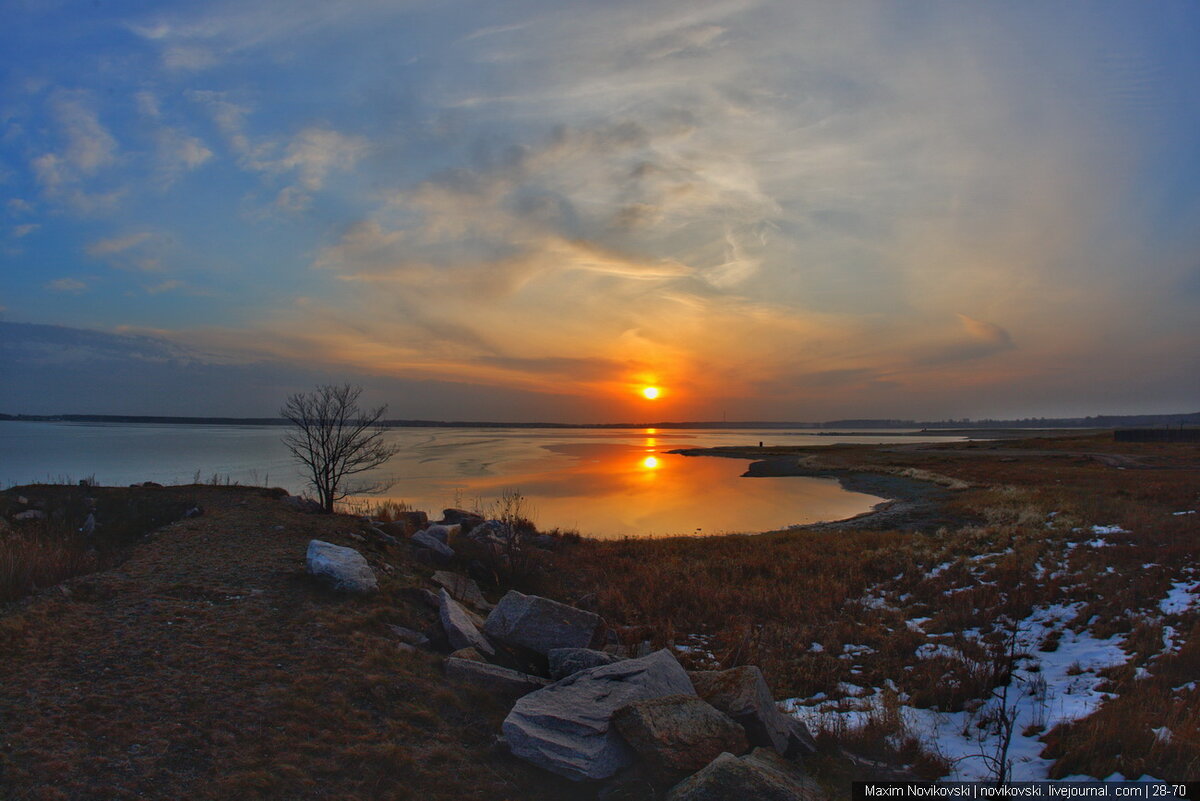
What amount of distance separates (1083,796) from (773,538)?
15419mm

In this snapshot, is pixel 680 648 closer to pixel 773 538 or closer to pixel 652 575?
pixel 652 575

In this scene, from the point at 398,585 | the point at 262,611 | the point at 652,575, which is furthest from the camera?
the point at 652,575

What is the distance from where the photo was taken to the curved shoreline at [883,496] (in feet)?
77.8

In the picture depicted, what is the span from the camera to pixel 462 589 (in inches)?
443

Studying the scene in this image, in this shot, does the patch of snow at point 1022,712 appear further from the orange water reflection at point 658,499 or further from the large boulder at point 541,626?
the orange water reflection at point 658,499

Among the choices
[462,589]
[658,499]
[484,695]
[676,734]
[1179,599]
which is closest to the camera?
[676,734]

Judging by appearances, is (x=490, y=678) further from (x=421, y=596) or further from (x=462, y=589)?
(x=462, y=589)

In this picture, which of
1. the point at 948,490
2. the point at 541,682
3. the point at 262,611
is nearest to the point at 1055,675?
the point at 541,682

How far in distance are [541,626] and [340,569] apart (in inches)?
120

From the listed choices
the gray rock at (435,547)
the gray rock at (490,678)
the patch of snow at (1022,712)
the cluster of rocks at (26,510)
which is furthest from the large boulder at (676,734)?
the cluster of rocks at (26,510)

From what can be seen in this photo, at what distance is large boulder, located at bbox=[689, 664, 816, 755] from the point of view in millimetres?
5473

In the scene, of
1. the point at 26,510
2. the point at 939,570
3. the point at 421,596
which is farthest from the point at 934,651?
the point at 26,510

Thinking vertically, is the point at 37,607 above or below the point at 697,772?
above

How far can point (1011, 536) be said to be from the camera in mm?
16156
